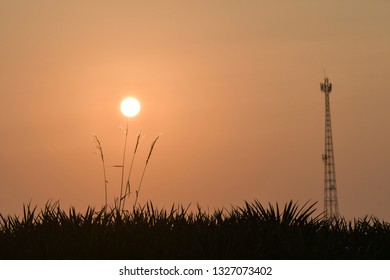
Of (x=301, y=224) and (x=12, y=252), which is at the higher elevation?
(x=301, y=224)

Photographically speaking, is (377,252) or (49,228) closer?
(377,252)

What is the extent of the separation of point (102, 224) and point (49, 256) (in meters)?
1.28

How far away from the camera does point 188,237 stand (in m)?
10.4

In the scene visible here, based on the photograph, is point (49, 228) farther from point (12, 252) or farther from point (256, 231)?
point (256, 231)

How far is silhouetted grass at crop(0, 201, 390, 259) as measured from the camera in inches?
390

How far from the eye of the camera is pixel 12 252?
33.8 feet

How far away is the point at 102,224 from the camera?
11047mm

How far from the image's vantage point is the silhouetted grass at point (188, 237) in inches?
390

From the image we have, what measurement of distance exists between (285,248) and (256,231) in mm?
648
